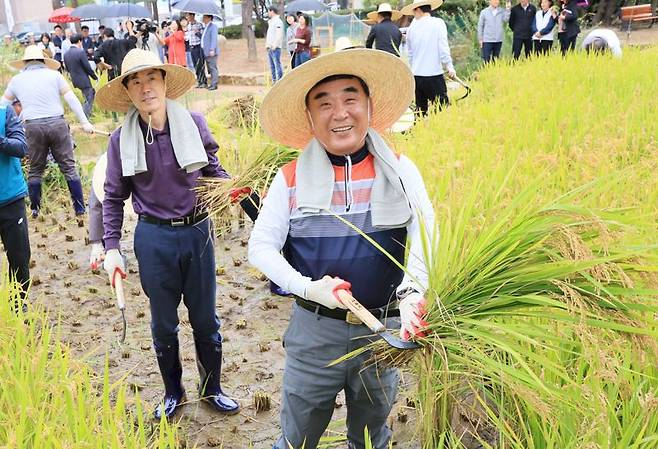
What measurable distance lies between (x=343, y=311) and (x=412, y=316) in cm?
26

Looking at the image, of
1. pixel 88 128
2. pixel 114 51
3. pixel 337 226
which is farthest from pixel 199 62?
pixel 337 226

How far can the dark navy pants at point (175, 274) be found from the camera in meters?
2.47

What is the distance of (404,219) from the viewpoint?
67.9 inches

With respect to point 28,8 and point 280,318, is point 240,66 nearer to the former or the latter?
point 280,318

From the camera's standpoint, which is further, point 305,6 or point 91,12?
point 91,12

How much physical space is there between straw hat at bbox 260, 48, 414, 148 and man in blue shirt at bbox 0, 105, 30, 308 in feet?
6.42

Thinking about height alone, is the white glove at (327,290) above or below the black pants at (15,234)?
above

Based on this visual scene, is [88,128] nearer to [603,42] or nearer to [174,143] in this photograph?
[174,143]

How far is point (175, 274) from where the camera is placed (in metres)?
2.53

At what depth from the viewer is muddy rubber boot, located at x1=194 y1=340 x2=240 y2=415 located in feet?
8.99

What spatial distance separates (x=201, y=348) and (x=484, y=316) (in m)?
1.50

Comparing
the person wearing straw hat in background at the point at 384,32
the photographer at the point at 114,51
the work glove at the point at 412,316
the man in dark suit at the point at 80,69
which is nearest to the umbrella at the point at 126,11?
the photographer at the point at 114,51

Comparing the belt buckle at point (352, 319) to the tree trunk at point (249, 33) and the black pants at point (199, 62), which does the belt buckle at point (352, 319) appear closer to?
the black pants at point (199, 62)

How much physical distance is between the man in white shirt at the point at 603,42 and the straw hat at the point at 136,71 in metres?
5.40
